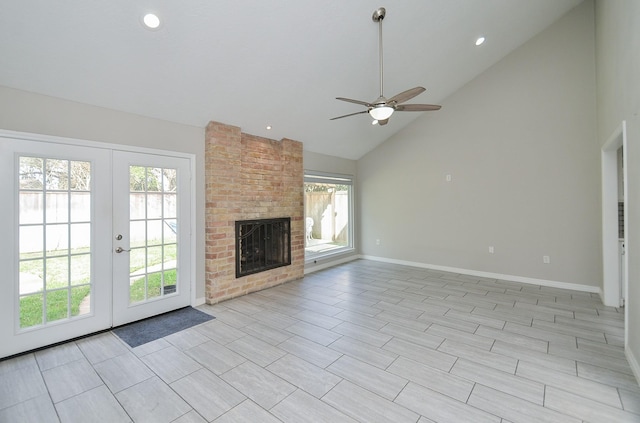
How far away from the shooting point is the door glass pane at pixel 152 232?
11.4 ft

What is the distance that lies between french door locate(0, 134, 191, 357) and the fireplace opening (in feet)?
2.73

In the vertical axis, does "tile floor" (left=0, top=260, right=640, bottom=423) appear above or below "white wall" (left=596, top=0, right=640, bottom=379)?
below

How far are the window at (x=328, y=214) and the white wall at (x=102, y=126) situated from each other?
249cm

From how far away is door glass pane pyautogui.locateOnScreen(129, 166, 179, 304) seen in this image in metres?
3.49

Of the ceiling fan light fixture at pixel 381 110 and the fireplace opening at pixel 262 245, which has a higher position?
the ceiling fan light fixture at pixel 381 110

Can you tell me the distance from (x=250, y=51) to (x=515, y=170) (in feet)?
15.6

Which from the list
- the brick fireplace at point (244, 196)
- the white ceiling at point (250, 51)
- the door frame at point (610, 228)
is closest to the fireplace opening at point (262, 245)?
the brick fireplace at point (244, 196)

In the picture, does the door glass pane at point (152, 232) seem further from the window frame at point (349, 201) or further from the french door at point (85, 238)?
the window frame at point (349, 201)

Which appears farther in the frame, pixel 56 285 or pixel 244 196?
pixel 244 196

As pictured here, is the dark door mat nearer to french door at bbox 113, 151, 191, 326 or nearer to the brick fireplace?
french door at bbox 113, 151, 191, 326

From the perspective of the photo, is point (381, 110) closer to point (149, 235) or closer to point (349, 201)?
point (149, 235)

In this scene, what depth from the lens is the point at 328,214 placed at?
7.05 m

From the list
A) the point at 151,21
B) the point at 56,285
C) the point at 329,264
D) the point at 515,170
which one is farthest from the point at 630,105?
the point at 56,285

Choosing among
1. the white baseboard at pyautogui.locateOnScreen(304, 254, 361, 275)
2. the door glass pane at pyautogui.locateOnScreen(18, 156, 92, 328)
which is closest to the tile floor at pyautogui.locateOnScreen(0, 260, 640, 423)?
the door glass pane at pyautogui.locateOnScreen(18, 156, 92, 328)
